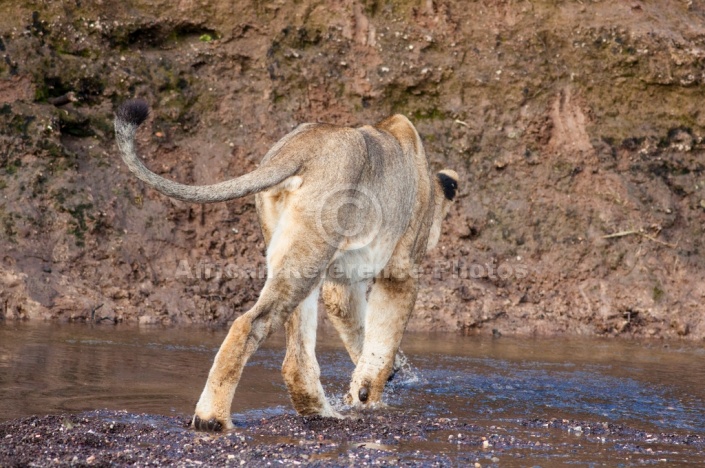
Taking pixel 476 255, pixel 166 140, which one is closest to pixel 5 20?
pixel 166 140

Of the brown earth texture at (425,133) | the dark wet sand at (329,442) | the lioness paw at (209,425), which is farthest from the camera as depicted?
the brown earth texture at (425,133)

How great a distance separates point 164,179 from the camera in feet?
19.1

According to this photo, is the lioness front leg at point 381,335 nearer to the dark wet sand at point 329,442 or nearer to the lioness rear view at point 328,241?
the lioness rear view at point 328,241

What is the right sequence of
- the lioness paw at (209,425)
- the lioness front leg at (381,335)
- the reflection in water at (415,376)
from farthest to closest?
the lioness front leg at (381,335)
the reflection in water at (415,376)
the lioness paw at (209,425)

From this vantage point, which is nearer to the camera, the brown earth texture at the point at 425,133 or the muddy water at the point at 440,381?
the muddy water at the point at 440,381

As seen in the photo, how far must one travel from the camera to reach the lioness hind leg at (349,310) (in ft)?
24.9

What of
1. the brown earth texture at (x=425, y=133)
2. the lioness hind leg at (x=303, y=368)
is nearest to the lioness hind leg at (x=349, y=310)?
the lioness hind leg at (x=303, y=368)

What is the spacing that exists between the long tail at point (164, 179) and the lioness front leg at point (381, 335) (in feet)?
5.62

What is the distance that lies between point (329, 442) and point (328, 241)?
116 cm

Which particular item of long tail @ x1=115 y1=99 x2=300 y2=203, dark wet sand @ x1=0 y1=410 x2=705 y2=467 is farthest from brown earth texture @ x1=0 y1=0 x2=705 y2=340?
long tail @ x1=115 y1=99 x2=300 y2=203

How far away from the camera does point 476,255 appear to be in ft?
39.4

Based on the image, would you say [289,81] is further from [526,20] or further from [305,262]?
[305,262]

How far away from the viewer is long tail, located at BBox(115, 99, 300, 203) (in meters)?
5.80

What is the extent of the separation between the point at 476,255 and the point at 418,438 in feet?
20.3
